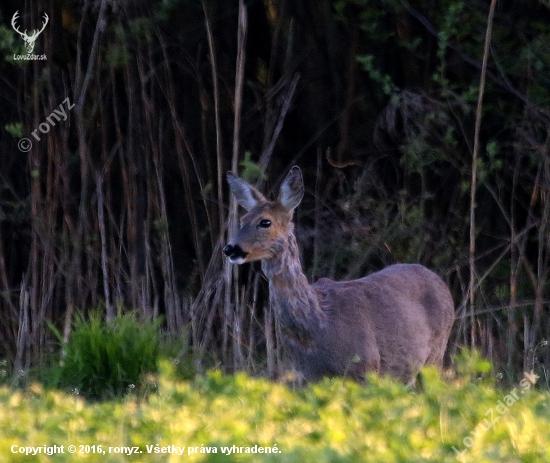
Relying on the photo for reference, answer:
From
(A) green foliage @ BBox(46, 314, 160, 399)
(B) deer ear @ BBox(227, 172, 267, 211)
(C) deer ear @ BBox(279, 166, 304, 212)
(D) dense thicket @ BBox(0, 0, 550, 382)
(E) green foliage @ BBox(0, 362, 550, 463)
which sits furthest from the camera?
(D) dense thicket @ BBox(0, 0, 550, 382)

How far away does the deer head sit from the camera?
6.31 metres

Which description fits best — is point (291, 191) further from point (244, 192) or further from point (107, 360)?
point (107, 360)

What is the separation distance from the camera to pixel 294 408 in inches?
164

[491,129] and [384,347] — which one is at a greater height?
[491,129]

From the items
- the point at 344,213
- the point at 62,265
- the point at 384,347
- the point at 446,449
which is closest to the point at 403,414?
the point at 446,449

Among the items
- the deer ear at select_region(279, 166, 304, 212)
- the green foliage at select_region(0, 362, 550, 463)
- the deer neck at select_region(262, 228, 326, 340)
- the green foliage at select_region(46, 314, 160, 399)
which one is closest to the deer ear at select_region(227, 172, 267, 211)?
the deer ear at select_region(279, 166, 304, 212)

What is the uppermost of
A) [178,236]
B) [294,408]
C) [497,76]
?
[497,76]

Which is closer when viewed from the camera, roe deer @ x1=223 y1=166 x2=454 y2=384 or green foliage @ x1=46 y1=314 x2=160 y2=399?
green foliage @ x1=46 y1=314 x2=160 y2=399

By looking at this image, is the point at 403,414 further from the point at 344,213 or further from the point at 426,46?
the point at 426,46

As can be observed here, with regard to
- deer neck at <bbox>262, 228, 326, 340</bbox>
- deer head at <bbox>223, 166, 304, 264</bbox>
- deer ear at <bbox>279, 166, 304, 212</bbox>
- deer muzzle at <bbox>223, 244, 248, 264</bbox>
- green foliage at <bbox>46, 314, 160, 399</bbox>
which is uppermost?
deer ear at <bbox>279, 166, 304, 212</bbox>

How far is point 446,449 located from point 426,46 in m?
6.48

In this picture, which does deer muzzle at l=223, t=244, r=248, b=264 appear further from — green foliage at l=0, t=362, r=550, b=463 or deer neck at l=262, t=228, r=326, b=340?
green foliage at l=0, t=362, r=550, b=463

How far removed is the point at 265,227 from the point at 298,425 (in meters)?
2.75

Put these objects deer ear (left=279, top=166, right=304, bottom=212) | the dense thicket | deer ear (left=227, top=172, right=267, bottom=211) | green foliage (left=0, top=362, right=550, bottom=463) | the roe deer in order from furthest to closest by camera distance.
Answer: the dense thicket → deer ear (left=227, top=172, right=267, bottom=211) → deer ear (left=279, top=166, right=304, bottom=212) → the roe deer → green foliage (left=0, top=362, right=550, bottom=463)
